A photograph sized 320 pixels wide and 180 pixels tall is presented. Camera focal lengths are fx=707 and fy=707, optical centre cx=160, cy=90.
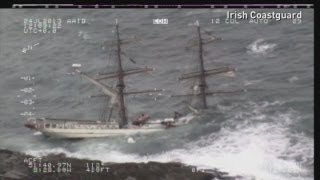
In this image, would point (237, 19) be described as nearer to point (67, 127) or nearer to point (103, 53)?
point (103, 53)

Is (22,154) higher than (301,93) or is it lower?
lower

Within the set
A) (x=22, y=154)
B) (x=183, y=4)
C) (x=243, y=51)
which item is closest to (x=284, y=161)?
(x=243, y=51)

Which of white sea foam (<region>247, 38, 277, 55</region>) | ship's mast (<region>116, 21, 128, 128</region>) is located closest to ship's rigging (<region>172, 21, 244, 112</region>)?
white sea foam (<region>247, 38, 277, 55</region>)

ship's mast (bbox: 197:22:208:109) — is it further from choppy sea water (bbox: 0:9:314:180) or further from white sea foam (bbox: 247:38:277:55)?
white sea foam (bbox: 247:38:277:55)

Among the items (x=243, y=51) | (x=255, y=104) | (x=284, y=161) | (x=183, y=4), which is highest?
(x=183, y=4)

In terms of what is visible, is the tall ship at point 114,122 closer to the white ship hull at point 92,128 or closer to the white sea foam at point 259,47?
the white ship hull at point 92,128

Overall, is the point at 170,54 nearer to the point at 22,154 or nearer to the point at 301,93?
the point at 301,93

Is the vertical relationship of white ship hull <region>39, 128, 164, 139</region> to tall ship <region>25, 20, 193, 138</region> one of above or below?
below
